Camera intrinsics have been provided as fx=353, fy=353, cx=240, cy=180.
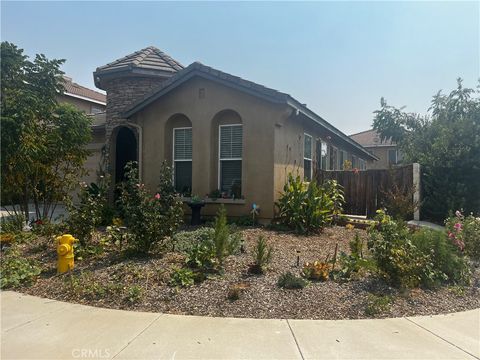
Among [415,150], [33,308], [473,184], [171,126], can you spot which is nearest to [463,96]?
[415,150]

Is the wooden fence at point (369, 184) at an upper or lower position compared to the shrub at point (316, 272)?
upper

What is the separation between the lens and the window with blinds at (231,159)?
405 inches

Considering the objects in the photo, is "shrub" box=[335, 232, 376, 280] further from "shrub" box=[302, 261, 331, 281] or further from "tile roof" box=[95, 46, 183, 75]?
"tile roof" box=[95, 46, 183, 75]

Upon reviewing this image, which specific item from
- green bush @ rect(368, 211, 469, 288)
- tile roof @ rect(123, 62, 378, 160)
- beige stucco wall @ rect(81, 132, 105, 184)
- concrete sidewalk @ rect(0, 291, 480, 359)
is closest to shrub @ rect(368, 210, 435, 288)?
green bush @ rect(368, 211, 469, 288)

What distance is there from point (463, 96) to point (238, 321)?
2598cm

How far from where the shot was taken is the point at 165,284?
5.26 metres

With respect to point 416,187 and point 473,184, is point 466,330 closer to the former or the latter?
point 416,187

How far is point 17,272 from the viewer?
5852mm

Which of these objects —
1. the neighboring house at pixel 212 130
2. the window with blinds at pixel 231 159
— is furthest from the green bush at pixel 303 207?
the window with blinds at pixel 231 159

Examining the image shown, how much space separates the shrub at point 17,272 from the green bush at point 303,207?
18.8 feet

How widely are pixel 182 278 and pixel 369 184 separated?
9106mm

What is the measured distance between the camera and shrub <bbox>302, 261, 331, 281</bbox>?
5.49m

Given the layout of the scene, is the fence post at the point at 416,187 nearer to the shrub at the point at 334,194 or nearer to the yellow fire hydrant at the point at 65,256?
the shrub at the point at 334,194

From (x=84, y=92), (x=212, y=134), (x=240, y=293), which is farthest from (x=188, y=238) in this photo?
(x=84, y=92)
